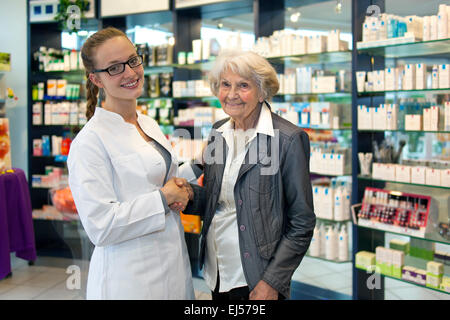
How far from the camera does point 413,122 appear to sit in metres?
3.47

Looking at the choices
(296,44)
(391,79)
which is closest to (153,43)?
(296,44)

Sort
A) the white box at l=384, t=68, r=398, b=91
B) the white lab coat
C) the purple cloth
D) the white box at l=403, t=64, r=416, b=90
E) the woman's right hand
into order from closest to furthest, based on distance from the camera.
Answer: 1. the white lab coat
2. the woman's right hand
3. the white box at l=403, t=64, r=416, b=90
4. the white box at l=384, t=68, r=398, b=91
5. the purple cloth

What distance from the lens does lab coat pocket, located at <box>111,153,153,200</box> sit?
158 centimetres

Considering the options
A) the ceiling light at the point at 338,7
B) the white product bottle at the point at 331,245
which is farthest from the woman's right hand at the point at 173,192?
the ceiling light at the point at 338,7

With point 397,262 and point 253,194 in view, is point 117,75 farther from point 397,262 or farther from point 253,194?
point 397,262

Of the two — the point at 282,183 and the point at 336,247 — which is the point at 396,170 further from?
the point at 282,183

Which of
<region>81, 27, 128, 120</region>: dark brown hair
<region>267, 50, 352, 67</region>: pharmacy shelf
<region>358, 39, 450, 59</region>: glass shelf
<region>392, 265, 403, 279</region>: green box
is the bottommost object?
<region>392, 265, 403, 279</region>: green box

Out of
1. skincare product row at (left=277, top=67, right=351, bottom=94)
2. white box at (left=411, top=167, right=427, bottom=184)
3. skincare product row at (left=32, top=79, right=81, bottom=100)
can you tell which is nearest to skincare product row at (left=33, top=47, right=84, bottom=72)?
skincare product row at (left=32, top=79, right=81, bottom=100)

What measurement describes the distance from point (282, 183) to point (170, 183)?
468 mm

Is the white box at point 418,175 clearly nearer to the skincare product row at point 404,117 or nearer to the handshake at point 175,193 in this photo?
the skincare product row at point 404,117

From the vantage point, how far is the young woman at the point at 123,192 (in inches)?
59.8

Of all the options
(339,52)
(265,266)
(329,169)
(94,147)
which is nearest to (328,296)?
(329,169)

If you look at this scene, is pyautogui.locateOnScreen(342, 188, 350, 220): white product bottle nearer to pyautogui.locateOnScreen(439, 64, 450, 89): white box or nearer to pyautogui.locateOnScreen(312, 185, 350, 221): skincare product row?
pyautogui.locateOnScreen(312, 185, 350, 221): skincare product row

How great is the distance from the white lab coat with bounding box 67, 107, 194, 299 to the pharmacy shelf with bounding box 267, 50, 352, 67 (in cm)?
266
